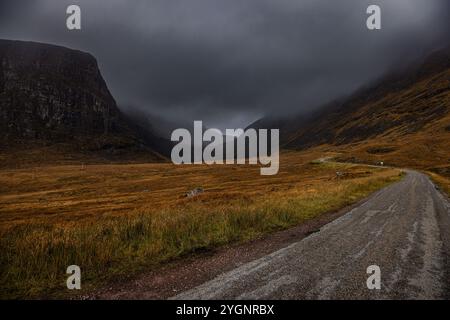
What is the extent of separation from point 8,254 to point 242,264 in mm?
7357

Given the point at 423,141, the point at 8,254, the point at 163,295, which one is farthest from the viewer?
the point at 423,141

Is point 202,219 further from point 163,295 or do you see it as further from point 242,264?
point 163,295

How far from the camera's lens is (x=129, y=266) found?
905cm

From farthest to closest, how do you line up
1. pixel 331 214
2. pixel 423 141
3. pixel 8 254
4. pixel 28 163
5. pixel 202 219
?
pixel 28 163 → pixel 423 141 → pixel 331 214 → pixel 202 219 → pixel 8 254

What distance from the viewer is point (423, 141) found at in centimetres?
13638

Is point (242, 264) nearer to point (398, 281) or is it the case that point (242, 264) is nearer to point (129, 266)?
point (129, 266)

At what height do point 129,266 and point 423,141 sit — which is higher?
point 423,141

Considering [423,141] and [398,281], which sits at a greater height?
[423,141]

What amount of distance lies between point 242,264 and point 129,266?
12.0 feet

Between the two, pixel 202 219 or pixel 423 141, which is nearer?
pixel 202 219
